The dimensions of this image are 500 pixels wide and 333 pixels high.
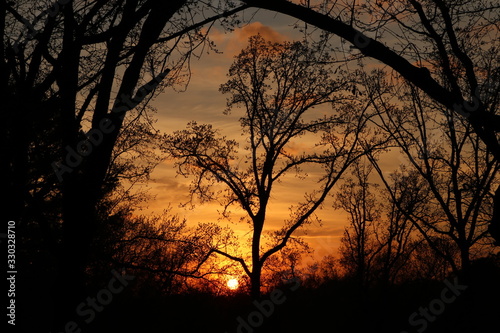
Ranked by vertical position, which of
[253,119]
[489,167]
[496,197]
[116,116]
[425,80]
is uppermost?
[253,119]

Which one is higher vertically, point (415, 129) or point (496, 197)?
point (415, 129)

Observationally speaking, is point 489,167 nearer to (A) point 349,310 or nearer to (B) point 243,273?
(B) point 243,273

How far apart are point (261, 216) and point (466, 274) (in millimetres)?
8688

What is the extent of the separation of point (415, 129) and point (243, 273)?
963 centimetres

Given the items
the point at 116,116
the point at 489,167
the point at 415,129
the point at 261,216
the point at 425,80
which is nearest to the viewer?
the point at 425,80

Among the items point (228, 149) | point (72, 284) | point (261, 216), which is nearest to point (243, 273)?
point (261, 216)

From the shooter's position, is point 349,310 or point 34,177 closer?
point 34,177

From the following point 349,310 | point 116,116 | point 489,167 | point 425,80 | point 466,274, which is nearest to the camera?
point 425,80

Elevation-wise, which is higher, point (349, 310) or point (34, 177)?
point (34, 177)

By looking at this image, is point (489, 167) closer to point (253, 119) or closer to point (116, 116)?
point (253, 119)

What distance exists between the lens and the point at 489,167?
18203mm

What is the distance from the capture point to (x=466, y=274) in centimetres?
1606

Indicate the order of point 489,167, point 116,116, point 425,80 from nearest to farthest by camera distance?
1. point 425,80
2. point 116,116
3. point 489,167

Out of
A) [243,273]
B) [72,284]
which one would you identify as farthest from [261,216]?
[72,284]
